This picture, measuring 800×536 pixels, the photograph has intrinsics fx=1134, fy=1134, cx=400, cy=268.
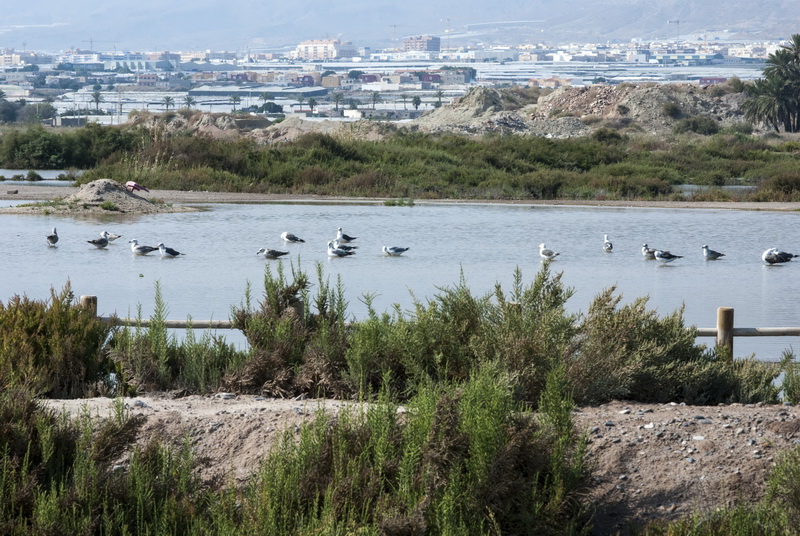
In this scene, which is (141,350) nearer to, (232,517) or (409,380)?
(409,380)

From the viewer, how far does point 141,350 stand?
24.5 ft

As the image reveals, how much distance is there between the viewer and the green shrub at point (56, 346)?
286 inches

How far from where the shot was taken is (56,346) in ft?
24.7

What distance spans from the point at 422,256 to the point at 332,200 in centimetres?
1118

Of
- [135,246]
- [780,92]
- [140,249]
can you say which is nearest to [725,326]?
[140,249]

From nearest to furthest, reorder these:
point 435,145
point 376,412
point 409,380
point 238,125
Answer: point 376,412 → point 409,380 → point 435,145 → point 238,125

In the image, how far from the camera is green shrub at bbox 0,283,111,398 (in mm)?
7262

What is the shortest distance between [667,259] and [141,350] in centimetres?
1083

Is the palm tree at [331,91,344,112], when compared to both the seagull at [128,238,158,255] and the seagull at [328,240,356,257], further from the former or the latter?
the seagull at [328,240,356,257]

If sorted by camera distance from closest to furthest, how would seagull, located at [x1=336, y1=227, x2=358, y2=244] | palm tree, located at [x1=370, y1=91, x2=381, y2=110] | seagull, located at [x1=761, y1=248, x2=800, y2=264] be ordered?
seagull, located at [x1=761, y1=248, x2=800, y2=264] < seagull, located at [x1=336, y1=227, x2=358, y2=244] < palm tree, located at [x1=370, y1=91, x2=381, y2=110]

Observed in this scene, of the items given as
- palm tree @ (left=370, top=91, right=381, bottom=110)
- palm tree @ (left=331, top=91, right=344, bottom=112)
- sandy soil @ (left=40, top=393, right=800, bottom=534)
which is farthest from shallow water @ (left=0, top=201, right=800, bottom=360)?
palm tree @ (left=370, top=91, right=381, bottom=110)

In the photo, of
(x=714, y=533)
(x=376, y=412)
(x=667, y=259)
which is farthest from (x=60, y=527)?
(x=667, y=259)

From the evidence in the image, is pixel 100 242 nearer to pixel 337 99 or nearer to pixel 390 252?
pixel 390 252

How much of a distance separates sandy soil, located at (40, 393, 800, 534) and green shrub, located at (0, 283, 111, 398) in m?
0.67
